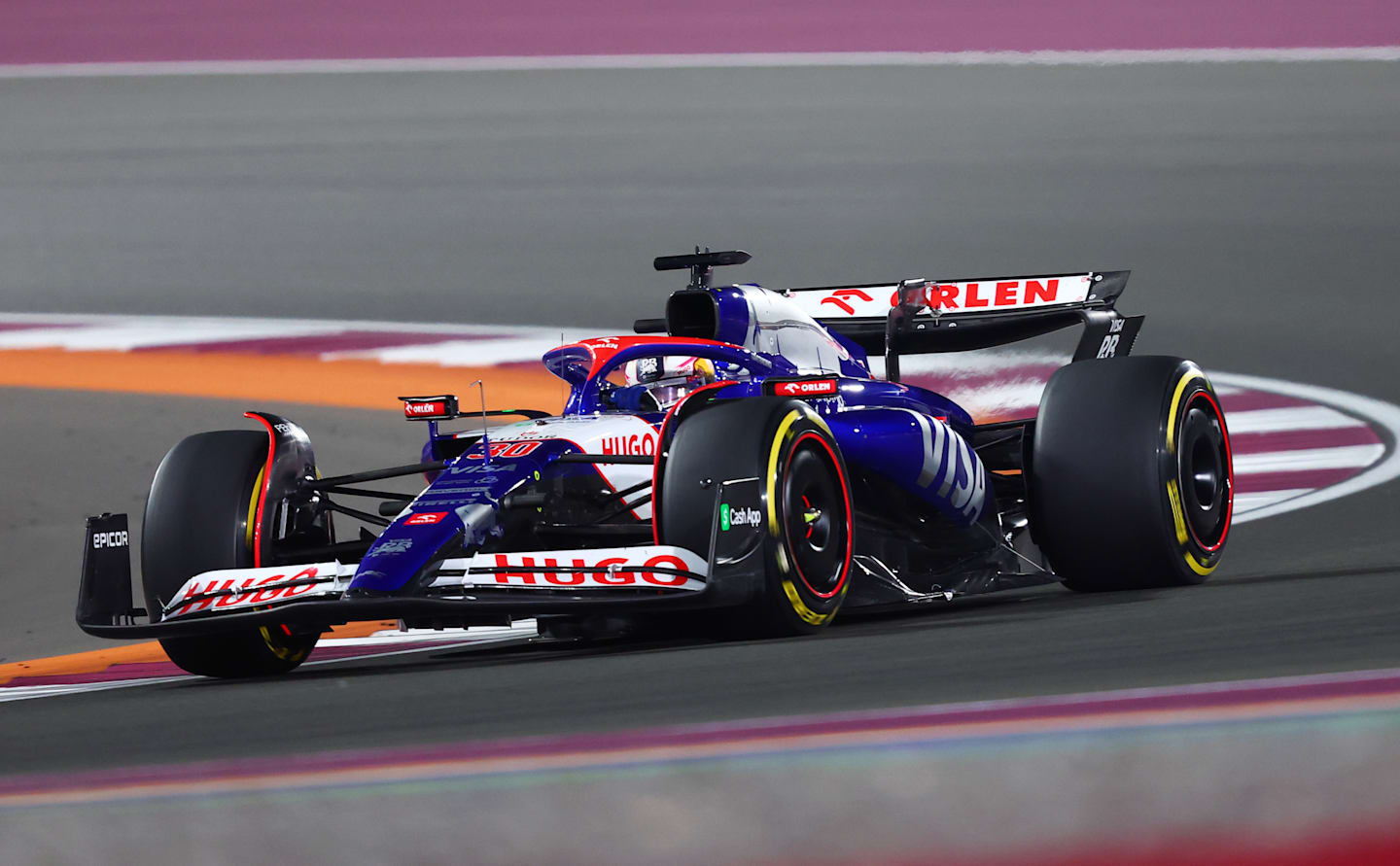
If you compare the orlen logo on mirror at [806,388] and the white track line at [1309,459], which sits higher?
the orlen logo on mirror at [806,388]

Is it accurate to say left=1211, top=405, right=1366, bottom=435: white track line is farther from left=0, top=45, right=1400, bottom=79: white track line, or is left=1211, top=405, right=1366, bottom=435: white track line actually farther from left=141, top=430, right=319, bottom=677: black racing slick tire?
left=141, top=430, right=319, bottom=677: black racing slick tire

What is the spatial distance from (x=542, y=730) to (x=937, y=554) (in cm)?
316

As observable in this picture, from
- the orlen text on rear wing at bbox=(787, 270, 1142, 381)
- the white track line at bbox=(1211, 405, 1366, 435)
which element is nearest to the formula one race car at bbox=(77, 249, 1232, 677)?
the orlen text on rear wing at bbox=(787, 270, 1142, 381)

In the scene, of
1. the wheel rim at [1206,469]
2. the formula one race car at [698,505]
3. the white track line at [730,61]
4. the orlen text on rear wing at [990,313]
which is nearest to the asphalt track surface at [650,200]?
the white track line at [730,61]

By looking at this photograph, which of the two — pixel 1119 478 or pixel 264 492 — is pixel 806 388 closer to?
pixel 1119 478

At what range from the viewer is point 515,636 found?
716cm

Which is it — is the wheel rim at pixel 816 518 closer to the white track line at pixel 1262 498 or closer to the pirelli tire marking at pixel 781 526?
the pirelli tire marking at pixel 781 526

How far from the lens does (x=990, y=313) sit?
8.03m

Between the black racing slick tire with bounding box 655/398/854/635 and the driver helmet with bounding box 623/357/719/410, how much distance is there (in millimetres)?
1125

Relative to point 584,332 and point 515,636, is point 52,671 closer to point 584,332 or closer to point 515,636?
point 515,636

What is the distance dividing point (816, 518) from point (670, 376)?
1.37m

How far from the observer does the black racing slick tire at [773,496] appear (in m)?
5.31

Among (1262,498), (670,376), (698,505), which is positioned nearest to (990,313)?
(670,376)

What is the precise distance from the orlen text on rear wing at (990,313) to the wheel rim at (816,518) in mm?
2152
